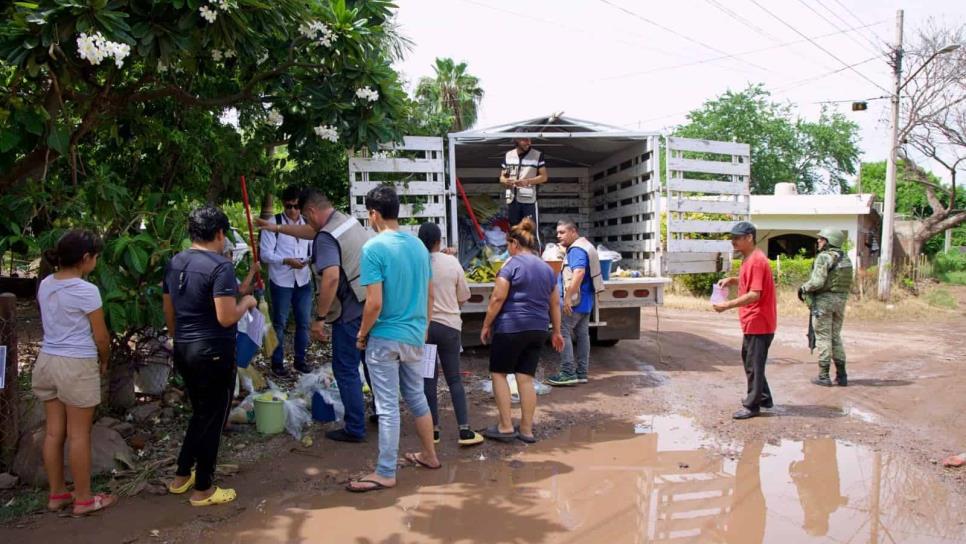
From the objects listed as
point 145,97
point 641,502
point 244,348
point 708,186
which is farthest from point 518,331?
point 708,186

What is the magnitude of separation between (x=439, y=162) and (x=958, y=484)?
5.21 meters

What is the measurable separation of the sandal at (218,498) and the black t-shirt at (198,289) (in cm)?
88

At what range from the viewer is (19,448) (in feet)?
13.7

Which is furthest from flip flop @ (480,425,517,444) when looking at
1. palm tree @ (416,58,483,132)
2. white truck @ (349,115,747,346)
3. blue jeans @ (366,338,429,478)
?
palm tree @ (416,58,483,132)

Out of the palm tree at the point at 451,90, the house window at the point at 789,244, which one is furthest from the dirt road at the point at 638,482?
the house window at the point at 789,244

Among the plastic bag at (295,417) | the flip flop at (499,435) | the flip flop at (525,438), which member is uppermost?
the plastic bag at (295,417)

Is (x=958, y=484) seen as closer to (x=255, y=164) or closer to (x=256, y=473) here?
(x=256, y=473)

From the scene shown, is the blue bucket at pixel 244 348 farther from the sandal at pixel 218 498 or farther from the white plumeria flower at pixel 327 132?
the white plumeria flower at pixel 327 132

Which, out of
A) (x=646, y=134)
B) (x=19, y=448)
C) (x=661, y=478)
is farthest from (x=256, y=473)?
(x=646, y=134)

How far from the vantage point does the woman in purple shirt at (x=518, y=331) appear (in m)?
4.98

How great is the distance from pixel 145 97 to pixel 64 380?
8.96ft

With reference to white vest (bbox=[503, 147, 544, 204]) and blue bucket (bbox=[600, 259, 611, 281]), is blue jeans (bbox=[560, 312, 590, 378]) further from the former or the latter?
white vest (bbox=[503, 147, 544, 204])

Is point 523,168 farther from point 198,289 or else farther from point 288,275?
point 198,289

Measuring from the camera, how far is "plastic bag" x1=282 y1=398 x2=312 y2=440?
5.01m
